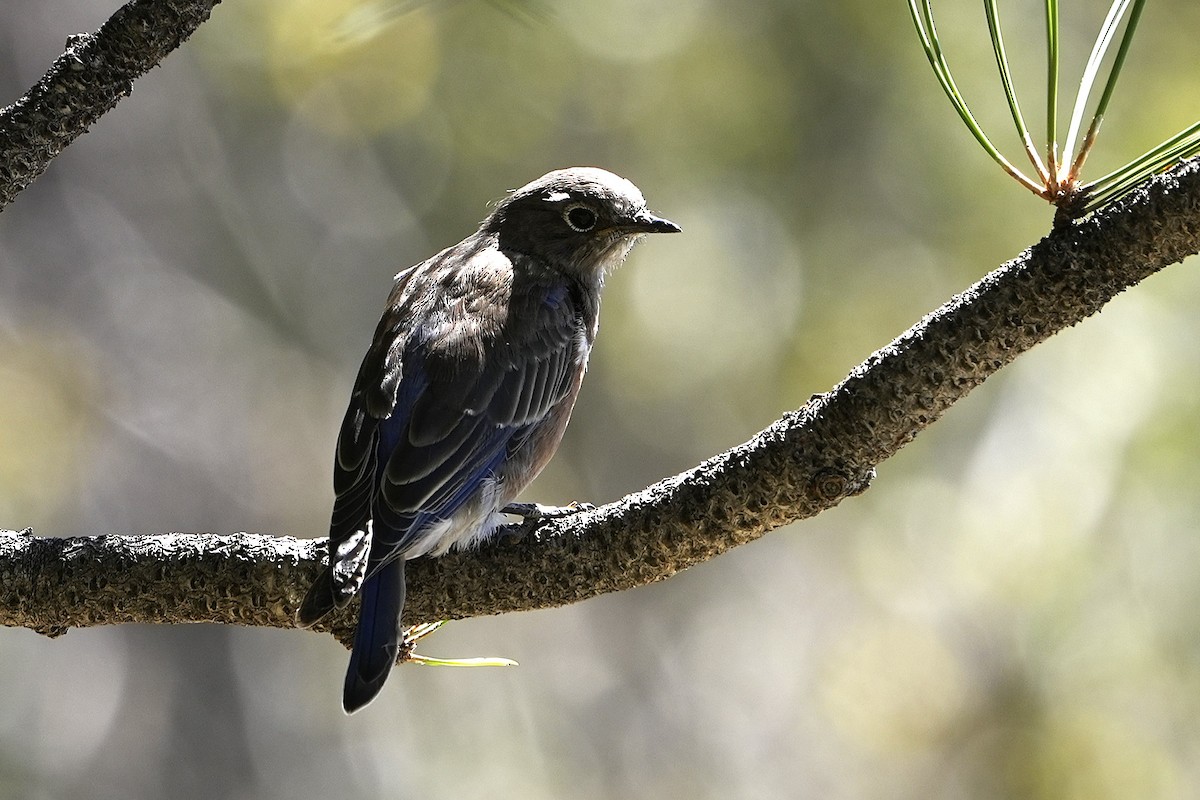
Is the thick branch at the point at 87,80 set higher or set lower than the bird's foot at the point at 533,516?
higher

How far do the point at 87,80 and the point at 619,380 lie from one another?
17.2 feet

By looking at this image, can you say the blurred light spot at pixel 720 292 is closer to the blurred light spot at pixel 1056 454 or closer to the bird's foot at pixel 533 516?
the blurred light spot at pixel 1056 454

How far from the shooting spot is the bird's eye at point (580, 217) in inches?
171

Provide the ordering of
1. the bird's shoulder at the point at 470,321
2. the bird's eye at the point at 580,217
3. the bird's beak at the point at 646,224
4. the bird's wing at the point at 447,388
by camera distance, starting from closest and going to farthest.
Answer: the bird's wing at the point at 447,388
the bird's shoulder at the point at 470,321
the bird's beak at the point at 646,224
the bird's eye at the point at 580,217

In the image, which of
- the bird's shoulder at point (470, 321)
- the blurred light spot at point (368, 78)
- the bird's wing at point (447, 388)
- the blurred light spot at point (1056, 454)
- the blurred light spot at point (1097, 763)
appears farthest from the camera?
the blurred light spot at point (368, 78)

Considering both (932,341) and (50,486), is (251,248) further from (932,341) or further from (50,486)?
(932,341)

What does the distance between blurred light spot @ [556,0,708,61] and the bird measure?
2869 millimetres

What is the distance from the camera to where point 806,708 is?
23.6 feet

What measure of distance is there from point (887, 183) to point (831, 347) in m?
1.03

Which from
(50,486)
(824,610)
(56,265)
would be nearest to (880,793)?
(824,610)

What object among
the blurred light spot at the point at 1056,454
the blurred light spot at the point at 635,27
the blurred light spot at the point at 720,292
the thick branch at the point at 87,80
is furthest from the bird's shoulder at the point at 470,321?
Result: the blurred light spot at the point at 635,27

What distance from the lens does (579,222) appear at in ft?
14.3

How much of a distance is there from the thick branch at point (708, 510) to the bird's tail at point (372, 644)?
125mm

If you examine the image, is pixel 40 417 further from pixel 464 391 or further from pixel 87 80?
pixel 87 80
